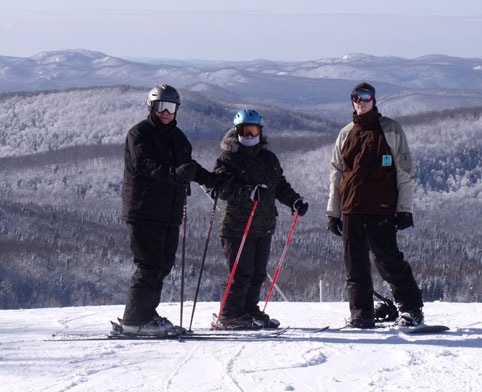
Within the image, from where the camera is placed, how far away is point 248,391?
4.18 metres

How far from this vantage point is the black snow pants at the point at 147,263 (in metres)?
5.54

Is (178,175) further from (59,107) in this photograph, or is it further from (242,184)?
(59,107)

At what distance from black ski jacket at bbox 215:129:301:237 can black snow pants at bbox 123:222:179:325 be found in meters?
0.53

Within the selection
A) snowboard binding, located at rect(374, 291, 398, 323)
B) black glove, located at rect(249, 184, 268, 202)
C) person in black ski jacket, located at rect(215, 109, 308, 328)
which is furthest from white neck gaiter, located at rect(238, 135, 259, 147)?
snowboard binding, located at rect(374, 291, 398, 323)

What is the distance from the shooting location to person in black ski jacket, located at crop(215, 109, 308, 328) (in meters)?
5.98

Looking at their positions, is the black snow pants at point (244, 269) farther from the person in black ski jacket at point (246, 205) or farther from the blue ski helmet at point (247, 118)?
the blue ski helmet at point (247, 118)

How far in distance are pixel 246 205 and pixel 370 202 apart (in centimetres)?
88

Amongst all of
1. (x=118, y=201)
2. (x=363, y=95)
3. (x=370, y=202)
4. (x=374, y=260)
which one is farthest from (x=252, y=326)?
(x=118, y=201)

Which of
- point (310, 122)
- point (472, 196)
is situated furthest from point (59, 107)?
point (472, 196)

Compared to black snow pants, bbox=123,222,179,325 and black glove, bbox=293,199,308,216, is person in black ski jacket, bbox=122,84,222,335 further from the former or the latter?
black glove, bbox=293,199,308,216

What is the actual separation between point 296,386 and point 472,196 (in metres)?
91.7

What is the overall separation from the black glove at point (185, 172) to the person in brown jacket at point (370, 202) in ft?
3.87

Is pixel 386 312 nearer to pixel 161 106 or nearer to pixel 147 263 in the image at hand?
pixel 147 263

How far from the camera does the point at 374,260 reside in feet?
19.6
